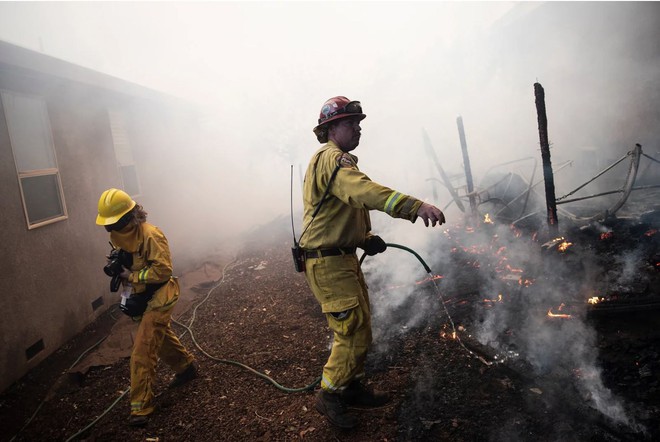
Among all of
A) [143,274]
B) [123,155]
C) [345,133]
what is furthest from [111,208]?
[123,155]

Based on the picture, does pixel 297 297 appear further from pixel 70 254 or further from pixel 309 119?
pixel 309 119

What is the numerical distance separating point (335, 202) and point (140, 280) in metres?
2.16

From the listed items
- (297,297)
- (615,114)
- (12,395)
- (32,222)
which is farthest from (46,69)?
(615,114)

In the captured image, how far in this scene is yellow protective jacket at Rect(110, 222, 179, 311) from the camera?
3549 millimetres

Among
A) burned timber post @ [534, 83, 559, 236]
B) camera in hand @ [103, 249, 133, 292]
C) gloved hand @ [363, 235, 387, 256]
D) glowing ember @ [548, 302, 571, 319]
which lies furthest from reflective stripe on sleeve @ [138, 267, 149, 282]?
burned timber post @ [534, 83, 559, 236]

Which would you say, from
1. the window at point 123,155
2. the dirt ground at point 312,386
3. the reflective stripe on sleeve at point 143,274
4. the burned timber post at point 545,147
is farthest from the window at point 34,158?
the burned timber post at point 545,147

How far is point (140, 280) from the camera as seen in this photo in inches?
138

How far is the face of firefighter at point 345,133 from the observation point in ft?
9.58

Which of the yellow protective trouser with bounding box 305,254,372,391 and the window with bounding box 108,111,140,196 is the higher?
the window with bounding box 108,111,140,196

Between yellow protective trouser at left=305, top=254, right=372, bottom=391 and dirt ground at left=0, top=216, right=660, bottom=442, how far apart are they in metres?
0.53

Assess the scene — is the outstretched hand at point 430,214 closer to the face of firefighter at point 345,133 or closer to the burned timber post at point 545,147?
the face of firefighter at point 345,133

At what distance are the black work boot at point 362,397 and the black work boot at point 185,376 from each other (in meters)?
1.99

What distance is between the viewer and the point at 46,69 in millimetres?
5992

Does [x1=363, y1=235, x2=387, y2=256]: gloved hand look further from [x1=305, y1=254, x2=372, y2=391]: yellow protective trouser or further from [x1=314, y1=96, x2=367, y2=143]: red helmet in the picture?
[x1=314, y1=96, x2=367, y2=143]: red helmet
